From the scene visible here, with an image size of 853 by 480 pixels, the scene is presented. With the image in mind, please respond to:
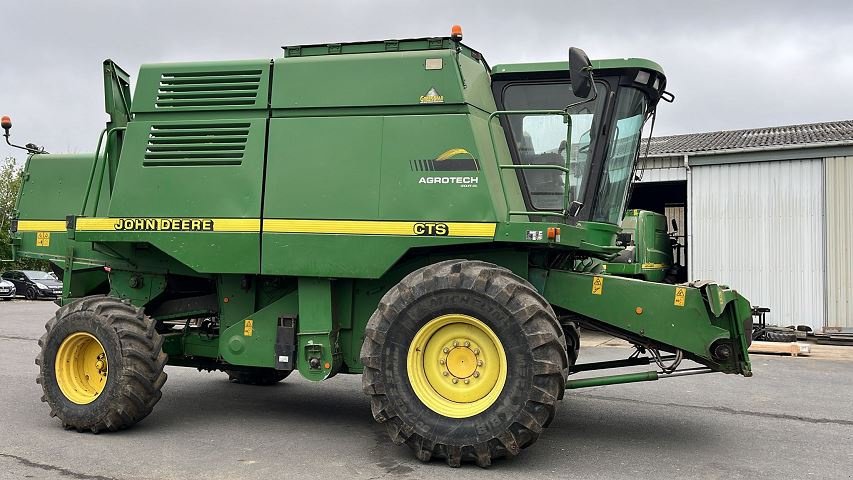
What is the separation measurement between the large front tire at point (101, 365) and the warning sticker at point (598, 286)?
375cm

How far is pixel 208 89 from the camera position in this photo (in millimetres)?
6695

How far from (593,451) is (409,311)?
188cm

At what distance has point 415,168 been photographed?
6035mm

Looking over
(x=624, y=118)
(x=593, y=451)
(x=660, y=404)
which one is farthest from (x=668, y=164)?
(x=593, y=451)

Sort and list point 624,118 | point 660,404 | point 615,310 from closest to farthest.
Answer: point 615,310, point 624,118, point 660,404

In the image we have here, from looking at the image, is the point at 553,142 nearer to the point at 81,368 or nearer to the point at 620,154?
the point at 620,154

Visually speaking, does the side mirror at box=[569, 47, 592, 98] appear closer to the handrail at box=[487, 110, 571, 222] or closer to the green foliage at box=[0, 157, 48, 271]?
the handrail at box=[487, 110, 571, 222]

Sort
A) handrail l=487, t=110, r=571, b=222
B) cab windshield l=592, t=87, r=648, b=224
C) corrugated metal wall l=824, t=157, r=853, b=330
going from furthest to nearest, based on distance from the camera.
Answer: corrugated metal wall l=824, t=157, r=853, b=330 → cab windshield l=592, t=87, r=648, b=224 → handrail l=487, t=110, r=571, b=222

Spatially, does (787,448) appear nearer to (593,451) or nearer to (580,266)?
(593,451)

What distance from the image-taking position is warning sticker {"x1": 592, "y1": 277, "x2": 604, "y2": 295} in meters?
6.05

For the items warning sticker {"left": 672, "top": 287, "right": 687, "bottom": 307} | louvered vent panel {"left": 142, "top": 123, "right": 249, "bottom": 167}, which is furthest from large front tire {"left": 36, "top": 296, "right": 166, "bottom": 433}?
warning sticker {"left": 672, "top": 287, "right": 687, "bottom": 307}

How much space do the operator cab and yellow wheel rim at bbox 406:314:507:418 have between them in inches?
50.9

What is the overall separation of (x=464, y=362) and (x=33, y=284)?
91.0 ft

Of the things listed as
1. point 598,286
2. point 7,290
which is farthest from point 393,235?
point 7,290
